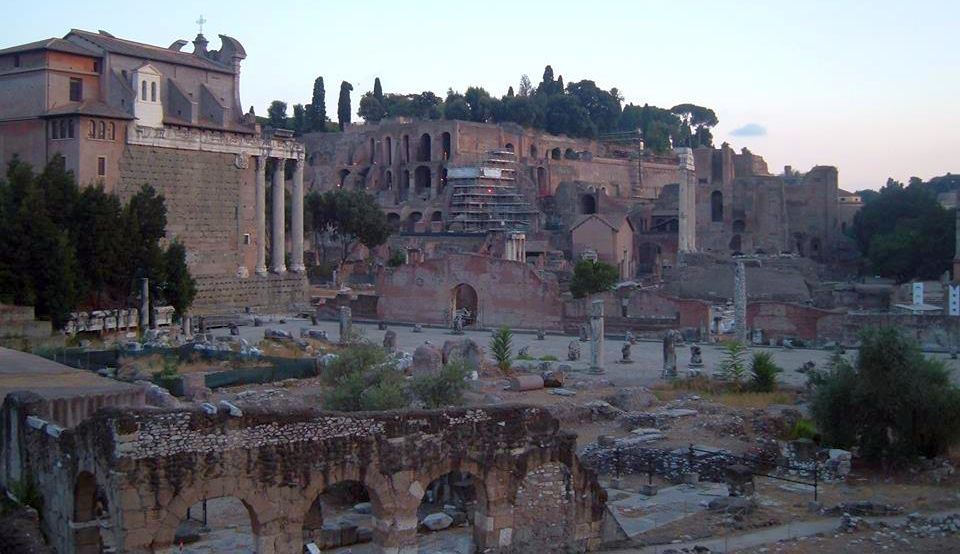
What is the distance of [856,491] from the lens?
17734mm

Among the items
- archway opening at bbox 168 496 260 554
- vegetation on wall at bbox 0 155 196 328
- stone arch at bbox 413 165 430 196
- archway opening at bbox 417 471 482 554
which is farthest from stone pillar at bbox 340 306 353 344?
stone arch at bbox 413 165 430 196

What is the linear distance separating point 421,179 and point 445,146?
11.0ft

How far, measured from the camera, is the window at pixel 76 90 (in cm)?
4069

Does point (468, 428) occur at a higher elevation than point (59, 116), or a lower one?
lower

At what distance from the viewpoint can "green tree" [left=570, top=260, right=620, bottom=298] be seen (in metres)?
48.1

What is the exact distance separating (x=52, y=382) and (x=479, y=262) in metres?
27.2

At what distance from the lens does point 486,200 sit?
77.9 metres

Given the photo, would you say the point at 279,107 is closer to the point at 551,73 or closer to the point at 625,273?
the point at 551,73

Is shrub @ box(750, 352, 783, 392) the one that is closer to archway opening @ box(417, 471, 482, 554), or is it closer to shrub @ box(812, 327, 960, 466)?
shrub @ box(812, 327, 960, 466)

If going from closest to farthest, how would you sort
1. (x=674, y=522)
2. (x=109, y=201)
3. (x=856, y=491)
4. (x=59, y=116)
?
1. (x=674, y=522)
2. (x=856, y=491)
3. (x=109, y=201)
4. (x=59, y=116)

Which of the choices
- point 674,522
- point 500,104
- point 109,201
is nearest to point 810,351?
point 674,522

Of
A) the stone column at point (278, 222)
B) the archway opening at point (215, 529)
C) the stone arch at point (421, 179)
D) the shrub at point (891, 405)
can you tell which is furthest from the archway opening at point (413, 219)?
the archway opening at point (215, 529)

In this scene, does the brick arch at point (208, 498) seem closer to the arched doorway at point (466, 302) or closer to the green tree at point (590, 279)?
the arched doorway at point (466, 302)

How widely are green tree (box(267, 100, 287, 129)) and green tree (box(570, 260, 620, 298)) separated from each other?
208 feet
